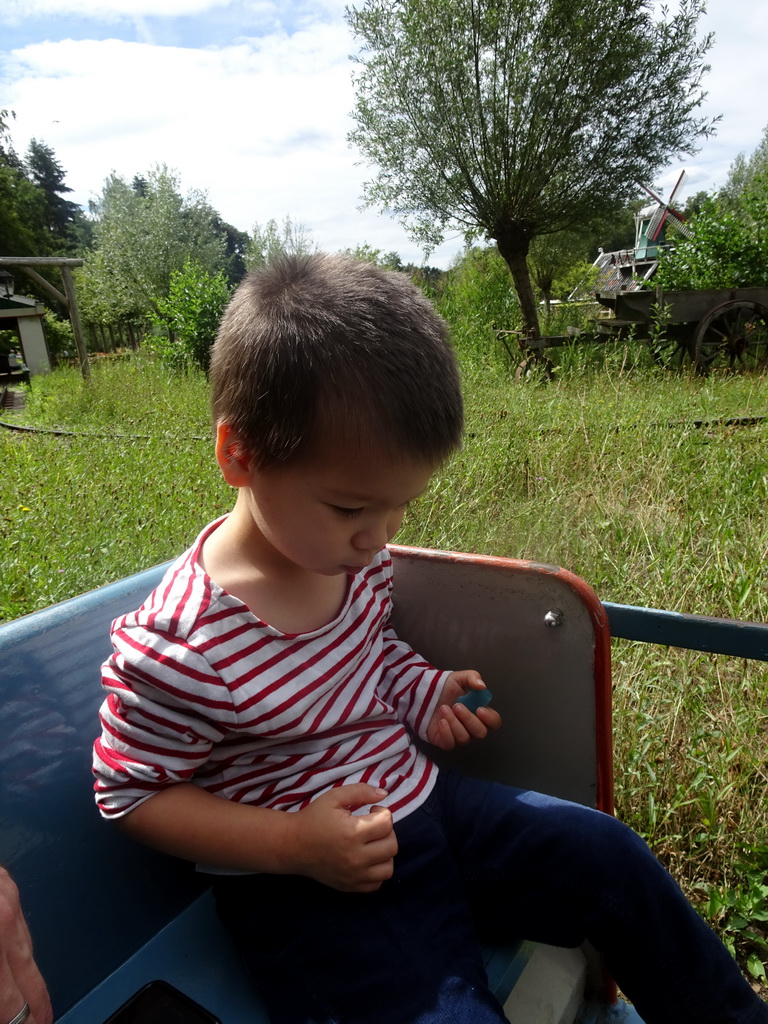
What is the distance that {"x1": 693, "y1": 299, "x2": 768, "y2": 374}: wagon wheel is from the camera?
732 centimetres

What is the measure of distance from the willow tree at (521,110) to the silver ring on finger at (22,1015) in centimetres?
917

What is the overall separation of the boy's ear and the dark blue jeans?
0.53 meters

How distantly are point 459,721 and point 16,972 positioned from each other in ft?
2.11

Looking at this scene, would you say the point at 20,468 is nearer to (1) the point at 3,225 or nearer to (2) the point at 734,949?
(2) the point at 734,949

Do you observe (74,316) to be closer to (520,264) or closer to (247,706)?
(520,264)

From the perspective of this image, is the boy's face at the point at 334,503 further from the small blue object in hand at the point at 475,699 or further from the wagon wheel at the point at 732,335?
the wagon wheel at the point at 732,335

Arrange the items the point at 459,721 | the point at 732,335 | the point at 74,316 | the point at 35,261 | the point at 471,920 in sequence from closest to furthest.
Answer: the point at 471,920, the point at 459,721, the point at 732,335, the point at 35,261, the point at 74,316

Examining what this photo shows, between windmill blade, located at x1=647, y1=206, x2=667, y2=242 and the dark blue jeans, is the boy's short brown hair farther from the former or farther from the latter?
windmill blade, located at x1=647, y1=206, x2=667, y2=242

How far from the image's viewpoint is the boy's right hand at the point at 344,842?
0.86 metres

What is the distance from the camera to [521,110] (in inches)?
353

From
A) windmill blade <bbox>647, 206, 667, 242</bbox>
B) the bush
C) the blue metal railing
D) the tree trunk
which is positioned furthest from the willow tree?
windmill blade <bbox>647, 206, 667, 242</bbox>

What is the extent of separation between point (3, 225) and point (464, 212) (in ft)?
103

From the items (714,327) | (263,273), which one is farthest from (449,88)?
(263,273)

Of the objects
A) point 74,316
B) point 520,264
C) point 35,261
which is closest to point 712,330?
point 520,264
